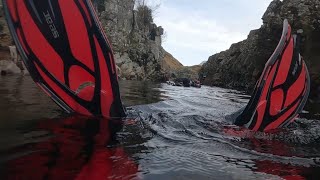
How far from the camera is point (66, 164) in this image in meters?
3.28

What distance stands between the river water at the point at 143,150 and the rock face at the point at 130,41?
133 feet

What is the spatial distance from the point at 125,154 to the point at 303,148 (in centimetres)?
298

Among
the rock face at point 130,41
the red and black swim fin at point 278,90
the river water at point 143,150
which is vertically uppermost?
the rock face at point 130,41

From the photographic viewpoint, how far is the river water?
3.26 metres

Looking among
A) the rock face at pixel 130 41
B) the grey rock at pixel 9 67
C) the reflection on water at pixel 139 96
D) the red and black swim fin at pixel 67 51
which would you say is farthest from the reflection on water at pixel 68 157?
the rock face at pixel 130 41

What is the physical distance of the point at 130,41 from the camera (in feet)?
196

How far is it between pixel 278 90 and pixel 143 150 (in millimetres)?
3535

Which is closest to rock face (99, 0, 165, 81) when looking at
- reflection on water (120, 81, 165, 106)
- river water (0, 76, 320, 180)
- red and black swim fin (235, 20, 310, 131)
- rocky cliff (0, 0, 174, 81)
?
rocky cliff (0, 0, 174, 81)

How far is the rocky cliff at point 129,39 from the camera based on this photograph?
2046 inches

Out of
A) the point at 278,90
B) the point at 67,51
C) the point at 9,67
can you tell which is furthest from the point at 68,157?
the point at 9,67

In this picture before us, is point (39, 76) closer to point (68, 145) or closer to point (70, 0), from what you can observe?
point (70, 0)

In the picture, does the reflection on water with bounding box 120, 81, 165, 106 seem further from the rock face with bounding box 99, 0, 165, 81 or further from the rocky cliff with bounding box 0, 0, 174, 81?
the rock face with bounding box 99, 0, 165, 81

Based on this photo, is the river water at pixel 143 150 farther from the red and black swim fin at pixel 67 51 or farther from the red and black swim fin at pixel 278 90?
the red and black swim fin at pixel 67 51

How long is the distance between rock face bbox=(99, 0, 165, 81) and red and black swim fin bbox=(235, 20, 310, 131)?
131 ft
